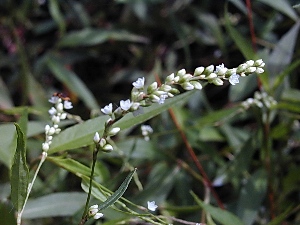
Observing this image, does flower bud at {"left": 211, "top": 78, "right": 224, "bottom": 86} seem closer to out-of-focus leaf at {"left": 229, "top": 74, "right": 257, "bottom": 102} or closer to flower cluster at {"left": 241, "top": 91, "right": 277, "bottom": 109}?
flower cluster at {"left": 241, "top": 91, "right": 277, "bottom": 109}

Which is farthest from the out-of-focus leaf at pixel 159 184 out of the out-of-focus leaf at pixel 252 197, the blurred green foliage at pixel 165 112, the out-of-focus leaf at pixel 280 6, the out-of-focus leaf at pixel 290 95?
the out-of-focus leaf at pixel 280 6

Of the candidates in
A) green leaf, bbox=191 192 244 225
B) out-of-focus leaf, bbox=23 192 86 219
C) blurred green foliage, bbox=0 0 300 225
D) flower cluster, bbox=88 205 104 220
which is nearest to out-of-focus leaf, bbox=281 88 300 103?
blurred green foliage, bbox=0 0 300 225

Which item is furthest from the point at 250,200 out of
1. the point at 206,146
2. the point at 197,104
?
the point at 197,104

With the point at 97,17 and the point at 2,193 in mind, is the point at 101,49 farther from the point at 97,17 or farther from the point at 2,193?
the point at 2,193

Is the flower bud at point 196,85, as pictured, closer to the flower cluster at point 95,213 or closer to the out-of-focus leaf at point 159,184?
the flower cluster at point 95,213

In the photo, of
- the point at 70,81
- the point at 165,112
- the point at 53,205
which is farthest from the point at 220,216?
the point at 70,81

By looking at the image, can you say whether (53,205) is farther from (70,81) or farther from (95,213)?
(70,81)
